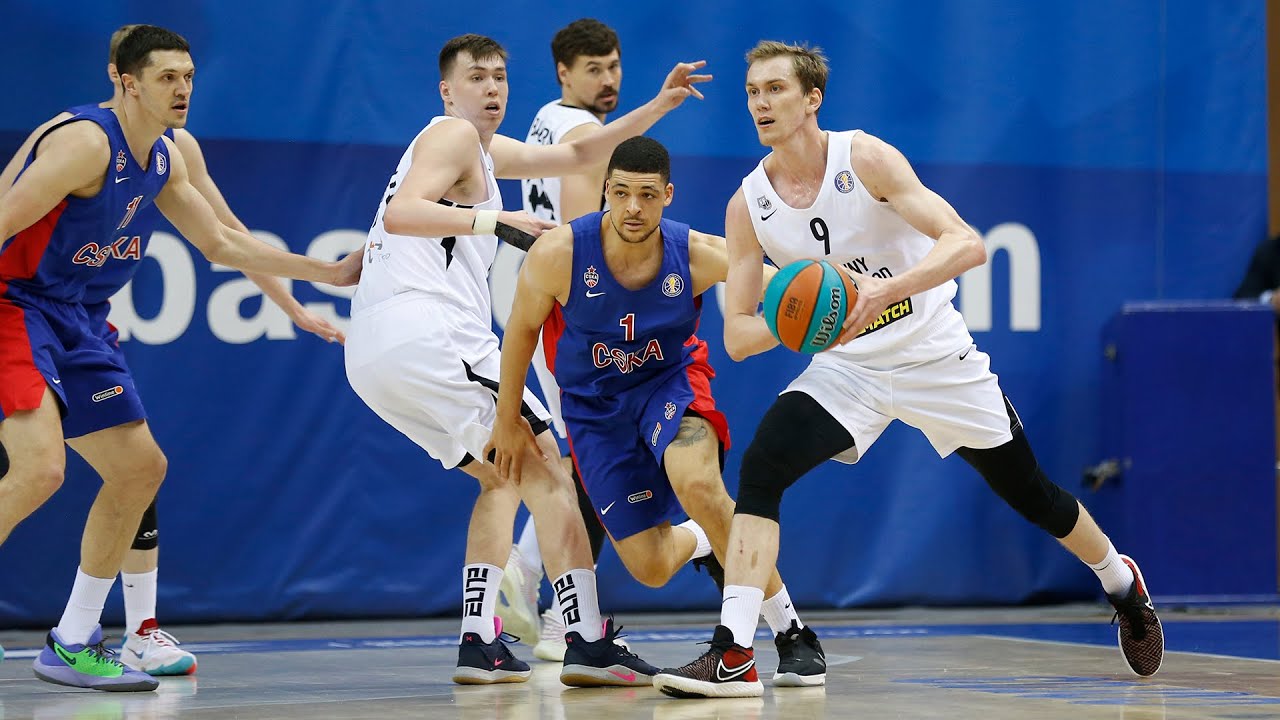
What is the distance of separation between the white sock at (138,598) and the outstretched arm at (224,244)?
48.0 inches

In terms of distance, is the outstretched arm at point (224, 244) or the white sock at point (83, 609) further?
the outstretched arm at point (224, 244)

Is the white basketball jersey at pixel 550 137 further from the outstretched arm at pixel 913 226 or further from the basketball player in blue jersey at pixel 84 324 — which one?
the outstretched arm at pixel 913 226

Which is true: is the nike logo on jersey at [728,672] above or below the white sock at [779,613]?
below

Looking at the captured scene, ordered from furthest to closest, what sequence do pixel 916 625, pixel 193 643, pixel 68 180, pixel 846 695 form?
pixel 916 625 → pixel 193 643 → pixel 68 180 → pixel 846 695

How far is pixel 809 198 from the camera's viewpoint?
509 centimetres

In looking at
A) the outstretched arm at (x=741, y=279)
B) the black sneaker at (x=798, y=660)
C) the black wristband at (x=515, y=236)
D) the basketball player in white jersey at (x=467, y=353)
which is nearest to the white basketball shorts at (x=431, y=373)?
the basketball player in white jersey at (x=467, y=353)

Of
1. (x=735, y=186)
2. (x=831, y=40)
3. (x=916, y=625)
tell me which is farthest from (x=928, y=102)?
(x=916, y=625)

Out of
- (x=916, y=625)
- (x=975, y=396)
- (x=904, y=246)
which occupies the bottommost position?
(x=916, y=625)

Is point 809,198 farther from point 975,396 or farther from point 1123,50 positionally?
point 1123,50

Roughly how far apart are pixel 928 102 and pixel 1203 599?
304 cm

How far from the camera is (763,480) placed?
4.71 metres

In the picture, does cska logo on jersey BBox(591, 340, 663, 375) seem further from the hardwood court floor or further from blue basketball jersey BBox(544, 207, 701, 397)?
the hardwood court floor

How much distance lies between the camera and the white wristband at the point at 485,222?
501cm

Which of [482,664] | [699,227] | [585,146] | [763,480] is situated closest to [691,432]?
[763,480]
